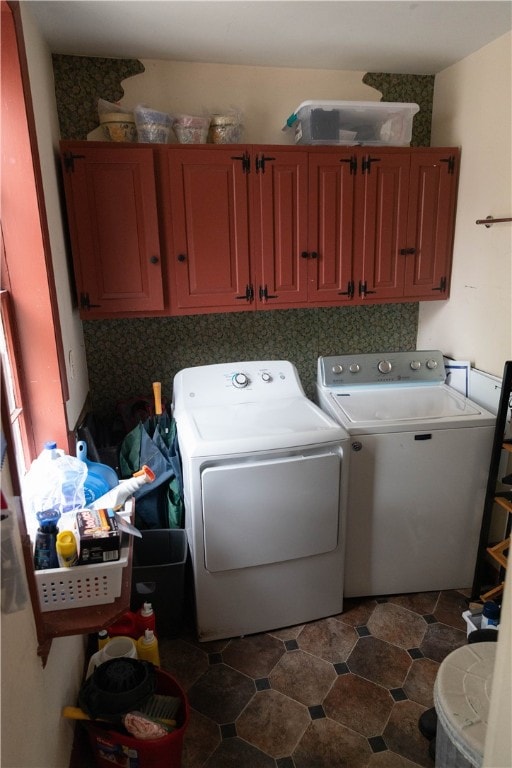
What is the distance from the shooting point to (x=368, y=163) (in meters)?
2.37

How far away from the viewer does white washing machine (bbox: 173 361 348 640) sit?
1.96m

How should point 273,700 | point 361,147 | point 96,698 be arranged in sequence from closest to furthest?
point 96,698
point 273,700
point 361,147

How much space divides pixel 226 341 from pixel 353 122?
124 cm

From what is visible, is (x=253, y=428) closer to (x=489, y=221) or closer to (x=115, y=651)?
(x=115, y=651)

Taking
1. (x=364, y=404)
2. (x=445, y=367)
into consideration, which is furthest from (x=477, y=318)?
(x=364, y=404)

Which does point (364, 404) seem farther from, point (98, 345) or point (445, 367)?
point (98, 345)

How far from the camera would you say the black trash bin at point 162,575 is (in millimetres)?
2082

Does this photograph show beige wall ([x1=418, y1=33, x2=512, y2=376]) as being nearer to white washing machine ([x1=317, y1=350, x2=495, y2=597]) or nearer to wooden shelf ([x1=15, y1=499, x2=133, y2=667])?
white washing machine ([x1=317, y1=350, x2=495, y2=597])

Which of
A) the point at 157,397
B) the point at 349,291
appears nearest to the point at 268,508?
the point at 157,397

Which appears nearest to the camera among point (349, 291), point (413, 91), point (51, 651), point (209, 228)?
point (51, 651)

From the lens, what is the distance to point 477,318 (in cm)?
247

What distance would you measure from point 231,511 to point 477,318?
5.04ft

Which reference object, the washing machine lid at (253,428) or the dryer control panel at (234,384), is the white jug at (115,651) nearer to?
the washing machine lid at (253,428)

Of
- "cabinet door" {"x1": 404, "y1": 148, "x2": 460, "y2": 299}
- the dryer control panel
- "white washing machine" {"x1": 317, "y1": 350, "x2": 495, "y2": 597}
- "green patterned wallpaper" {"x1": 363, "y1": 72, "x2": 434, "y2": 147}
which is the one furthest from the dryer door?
"green patterned wallpaper" {"x1": 363, "y1": 72, "x2": 434, "y2": 147}
